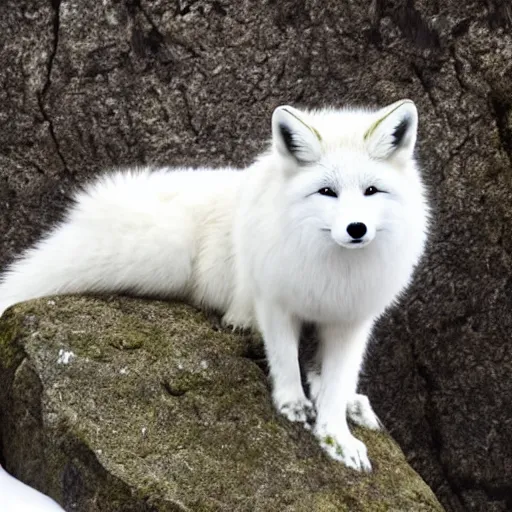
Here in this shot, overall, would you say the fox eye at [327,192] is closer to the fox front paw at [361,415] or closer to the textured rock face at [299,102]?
the fox front paw at [361,415]

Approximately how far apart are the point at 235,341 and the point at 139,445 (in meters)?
0.92

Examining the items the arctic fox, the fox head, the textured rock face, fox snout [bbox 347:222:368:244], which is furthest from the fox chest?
the textured rock face

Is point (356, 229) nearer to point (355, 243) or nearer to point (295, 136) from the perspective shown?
point (355, 243)

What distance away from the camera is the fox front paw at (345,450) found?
16.9 ft

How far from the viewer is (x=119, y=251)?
19.1 feet

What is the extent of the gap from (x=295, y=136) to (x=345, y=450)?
1.55 metres

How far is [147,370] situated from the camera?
534 cm

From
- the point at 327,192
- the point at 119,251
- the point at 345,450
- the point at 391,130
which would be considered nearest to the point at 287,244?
the point at 327,192

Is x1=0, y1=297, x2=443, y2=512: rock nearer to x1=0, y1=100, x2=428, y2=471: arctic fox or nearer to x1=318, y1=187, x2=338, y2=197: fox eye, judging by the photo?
x1=0, y1=100, x2=428, y2=471: arctic fox

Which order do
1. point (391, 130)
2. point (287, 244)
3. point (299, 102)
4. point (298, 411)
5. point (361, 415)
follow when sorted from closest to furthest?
1. point (391, 130)
2. point (287, 244)
3. point (298, 411)
4. point (361, 415)
5. point (299, 102)

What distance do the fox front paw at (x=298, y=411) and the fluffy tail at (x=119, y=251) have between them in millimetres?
1009

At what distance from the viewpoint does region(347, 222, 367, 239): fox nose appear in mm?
4520

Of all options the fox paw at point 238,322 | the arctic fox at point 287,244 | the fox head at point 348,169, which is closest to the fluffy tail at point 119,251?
the arctic fox at point 287,244

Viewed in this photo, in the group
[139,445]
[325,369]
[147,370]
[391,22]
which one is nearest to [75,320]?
[147,370]
